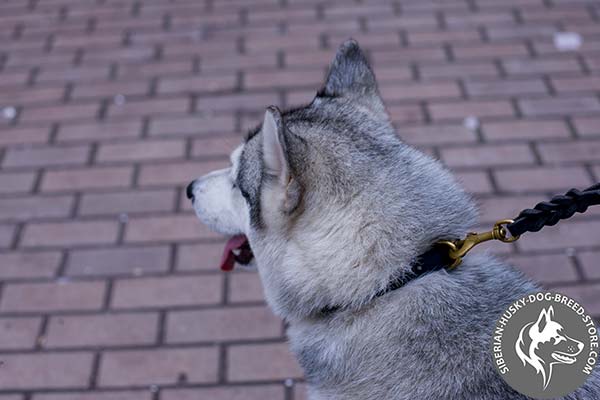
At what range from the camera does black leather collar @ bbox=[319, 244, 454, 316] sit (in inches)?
75.6

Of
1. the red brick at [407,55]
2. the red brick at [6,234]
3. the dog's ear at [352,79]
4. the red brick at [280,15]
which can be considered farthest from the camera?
the red brick at [280,15]

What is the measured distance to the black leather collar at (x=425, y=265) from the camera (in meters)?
1.92

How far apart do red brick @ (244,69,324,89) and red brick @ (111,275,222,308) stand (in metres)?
1.54

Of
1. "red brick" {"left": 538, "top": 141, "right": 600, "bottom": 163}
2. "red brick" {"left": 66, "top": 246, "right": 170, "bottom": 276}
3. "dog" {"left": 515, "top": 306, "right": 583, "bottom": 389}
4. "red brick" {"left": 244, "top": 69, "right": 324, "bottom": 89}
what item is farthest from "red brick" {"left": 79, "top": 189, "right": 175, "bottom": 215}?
"dog" {"left": 515, "top": 306, "right": 583, "bottom": 389}

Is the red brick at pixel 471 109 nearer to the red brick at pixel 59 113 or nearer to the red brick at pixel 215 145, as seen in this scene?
the red brick at pixel 215 145

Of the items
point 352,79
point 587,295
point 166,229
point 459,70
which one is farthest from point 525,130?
point 166,229

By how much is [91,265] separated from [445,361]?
212 centimetres

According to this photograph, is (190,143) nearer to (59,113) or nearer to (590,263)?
(59,113)

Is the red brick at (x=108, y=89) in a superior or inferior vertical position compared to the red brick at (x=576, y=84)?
inferior

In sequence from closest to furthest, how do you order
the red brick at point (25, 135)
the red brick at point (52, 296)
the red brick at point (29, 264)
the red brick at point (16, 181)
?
the red brick at point (52, 296) → the red brick at point (29, 264) → the red brick at point (16, 181) → the red brick at point (25, 135)

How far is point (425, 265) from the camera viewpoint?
194cm

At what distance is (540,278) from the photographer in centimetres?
327

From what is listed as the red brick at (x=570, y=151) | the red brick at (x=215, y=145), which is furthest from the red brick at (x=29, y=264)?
the red brick at (x=570, y=151)

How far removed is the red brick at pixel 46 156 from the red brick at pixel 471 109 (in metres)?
2.12
